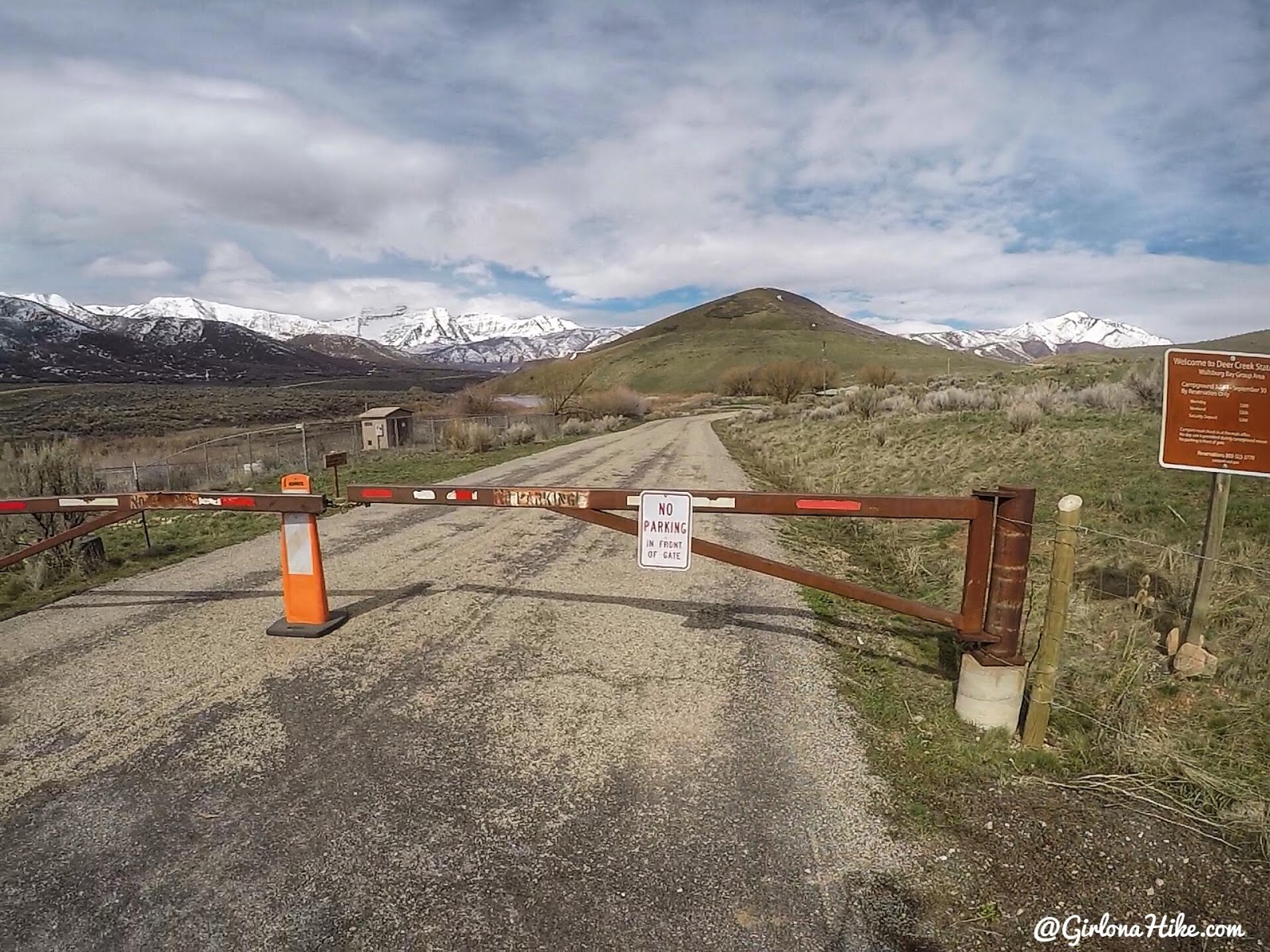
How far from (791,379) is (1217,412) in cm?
4352

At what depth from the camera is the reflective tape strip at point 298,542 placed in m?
5.36

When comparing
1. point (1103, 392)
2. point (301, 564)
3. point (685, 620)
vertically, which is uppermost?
point (1103, 392)

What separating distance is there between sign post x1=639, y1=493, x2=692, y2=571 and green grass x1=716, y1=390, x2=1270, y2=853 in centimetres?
150

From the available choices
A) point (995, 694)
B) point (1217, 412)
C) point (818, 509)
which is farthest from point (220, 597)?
point (1217, 412)

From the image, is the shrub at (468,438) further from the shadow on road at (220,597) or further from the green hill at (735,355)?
the green hill at (735,355)

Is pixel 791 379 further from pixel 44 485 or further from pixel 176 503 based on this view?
pixel 176 503

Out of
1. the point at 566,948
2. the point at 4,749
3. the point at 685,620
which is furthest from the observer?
the point at 685,620

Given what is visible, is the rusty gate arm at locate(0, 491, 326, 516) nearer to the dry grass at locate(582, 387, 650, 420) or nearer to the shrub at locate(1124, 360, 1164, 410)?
the shrub at locate(1124, 360, 1164, 410)

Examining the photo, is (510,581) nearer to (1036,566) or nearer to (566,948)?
(566,948)

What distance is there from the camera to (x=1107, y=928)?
8.16 ft

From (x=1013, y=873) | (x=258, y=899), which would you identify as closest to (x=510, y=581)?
(x=258, y=899)

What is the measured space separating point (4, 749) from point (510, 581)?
4.00 m

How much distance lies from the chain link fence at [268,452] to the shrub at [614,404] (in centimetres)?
1140

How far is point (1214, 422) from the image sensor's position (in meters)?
4.67
